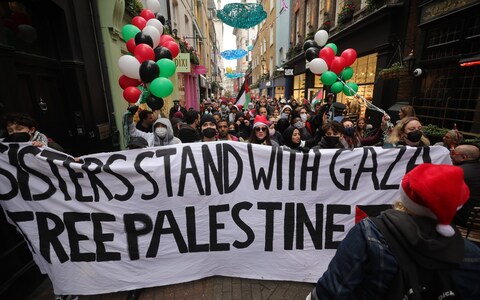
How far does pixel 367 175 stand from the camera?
8.44ft

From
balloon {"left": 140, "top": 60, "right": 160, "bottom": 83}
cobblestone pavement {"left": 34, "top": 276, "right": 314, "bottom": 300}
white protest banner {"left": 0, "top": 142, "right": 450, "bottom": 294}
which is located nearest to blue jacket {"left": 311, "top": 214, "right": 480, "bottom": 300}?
white protest banner {"left": 0, "top": 142, "right": 450, "bottom": 294}

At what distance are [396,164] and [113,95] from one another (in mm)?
5887

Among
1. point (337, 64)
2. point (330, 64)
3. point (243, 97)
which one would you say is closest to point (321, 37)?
point (330, 64)

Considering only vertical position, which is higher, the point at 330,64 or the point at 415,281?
the point at 330,64

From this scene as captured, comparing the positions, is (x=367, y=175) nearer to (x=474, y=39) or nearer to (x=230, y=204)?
(x=230, y=204)

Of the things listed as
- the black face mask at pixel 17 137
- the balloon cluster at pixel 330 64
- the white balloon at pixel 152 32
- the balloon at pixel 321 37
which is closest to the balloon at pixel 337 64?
the balloon cluster at pixel 330 64

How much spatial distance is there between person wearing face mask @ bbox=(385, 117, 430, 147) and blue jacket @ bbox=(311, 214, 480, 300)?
94.3 inches

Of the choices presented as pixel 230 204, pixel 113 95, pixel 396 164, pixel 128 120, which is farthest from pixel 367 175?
pixel 113 95

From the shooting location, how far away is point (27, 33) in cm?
377

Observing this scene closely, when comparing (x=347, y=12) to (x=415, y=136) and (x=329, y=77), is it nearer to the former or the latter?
(x=329, y=77)

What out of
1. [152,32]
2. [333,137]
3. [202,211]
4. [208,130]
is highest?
[152,32]

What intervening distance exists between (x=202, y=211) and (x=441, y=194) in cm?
205

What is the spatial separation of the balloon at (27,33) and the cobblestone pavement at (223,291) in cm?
359

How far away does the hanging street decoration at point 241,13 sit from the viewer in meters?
10.6
